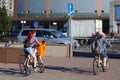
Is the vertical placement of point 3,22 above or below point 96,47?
above

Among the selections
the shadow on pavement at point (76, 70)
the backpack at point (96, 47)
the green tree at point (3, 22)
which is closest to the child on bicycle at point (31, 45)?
the shadow on pavement at point (76, 70)

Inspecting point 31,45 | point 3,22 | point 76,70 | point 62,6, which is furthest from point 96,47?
point 62,6

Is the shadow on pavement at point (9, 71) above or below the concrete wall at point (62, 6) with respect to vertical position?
below

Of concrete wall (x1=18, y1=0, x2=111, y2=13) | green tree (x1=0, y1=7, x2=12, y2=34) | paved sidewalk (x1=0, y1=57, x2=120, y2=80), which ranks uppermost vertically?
concrete wall (x1=18, y1=0, x2=111, y2=13)

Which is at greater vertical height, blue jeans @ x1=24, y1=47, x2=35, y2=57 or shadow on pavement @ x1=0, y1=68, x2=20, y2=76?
blue jeans @ x1=24, y1=47, x2=35, y2=57

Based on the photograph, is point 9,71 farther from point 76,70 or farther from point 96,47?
point 96,47

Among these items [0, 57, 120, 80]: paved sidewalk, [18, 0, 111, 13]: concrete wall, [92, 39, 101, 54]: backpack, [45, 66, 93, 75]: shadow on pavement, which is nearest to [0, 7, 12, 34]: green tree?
[18, 0, 111, 13]: concrete wall

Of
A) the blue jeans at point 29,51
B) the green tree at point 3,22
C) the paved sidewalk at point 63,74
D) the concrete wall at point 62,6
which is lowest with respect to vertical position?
the paved sidewalk at point 63,74

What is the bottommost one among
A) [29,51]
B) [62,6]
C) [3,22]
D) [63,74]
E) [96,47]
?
[63,74]

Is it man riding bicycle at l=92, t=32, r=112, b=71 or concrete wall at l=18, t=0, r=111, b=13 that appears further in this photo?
concrete wall at l=18, t=0, r=111, b=13

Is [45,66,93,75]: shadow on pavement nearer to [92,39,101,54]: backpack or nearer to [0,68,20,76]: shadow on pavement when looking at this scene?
[92,39,101,54]: backpack

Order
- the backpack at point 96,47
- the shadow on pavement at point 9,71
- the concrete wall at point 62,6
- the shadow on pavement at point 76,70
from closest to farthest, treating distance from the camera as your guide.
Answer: the backpack at point 96,47 < the shadow on pavement at point 9,71 < the shadow on pavement at point 76,70 < the concrete wall at point 62,6

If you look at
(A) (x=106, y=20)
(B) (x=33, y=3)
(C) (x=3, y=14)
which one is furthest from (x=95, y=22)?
(B) (x=33, y=3)

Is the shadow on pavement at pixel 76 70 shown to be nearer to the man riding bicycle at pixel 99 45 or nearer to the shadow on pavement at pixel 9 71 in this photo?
the man riding bicycle at pixel 99 45
